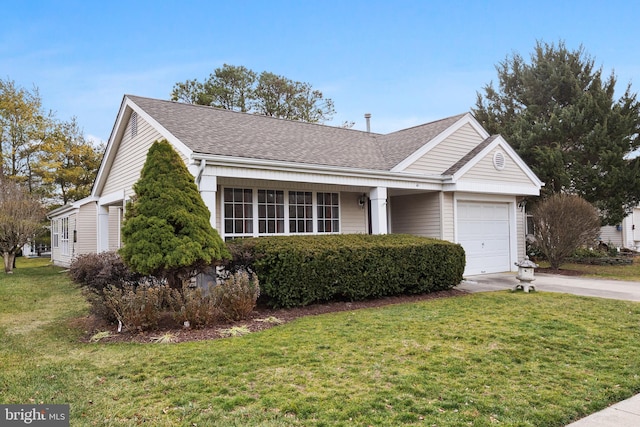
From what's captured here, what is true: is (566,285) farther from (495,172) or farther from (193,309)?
(193,309)

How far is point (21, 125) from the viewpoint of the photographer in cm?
2827

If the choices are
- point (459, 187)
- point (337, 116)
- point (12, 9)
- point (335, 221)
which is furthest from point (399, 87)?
point (337, 116)

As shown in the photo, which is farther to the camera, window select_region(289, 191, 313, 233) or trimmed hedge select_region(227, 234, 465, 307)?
window select_region(289, 191, 313, 233)

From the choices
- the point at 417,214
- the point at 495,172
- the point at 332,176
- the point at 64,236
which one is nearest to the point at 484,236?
the point at 495,172

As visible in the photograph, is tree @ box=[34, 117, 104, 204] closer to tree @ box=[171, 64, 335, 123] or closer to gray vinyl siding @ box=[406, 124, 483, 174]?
tree @ box=[171, 64, 335, 123]

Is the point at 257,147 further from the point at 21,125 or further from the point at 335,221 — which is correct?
the point at 21,125

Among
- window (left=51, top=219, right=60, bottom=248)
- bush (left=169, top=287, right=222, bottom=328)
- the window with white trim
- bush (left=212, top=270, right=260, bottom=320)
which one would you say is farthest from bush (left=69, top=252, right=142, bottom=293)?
window (left=51, top=219, right=60, bottom=248)

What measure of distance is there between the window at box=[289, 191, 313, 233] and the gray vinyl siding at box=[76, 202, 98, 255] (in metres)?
11.1

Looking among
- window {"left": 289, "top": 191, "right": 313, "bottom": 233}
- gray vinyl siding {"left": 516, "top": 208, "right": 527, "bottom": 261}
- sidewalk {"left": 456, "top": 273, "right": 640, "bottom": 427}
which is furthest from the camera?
gray vinyl siding {"left": 516, "top": 208, "right": 527, "bottom": 261}

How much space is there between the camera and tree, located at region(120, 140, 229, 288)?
23.0 feet

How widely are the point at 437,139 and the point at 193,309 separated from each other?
9566 mm

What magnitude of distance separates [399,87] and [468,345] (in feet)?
47.8

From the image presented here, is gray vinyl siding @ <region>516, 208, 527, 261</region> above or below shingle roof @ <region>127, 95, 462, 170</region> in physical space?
below

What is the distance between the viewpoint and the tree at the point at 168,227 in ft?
23.0
